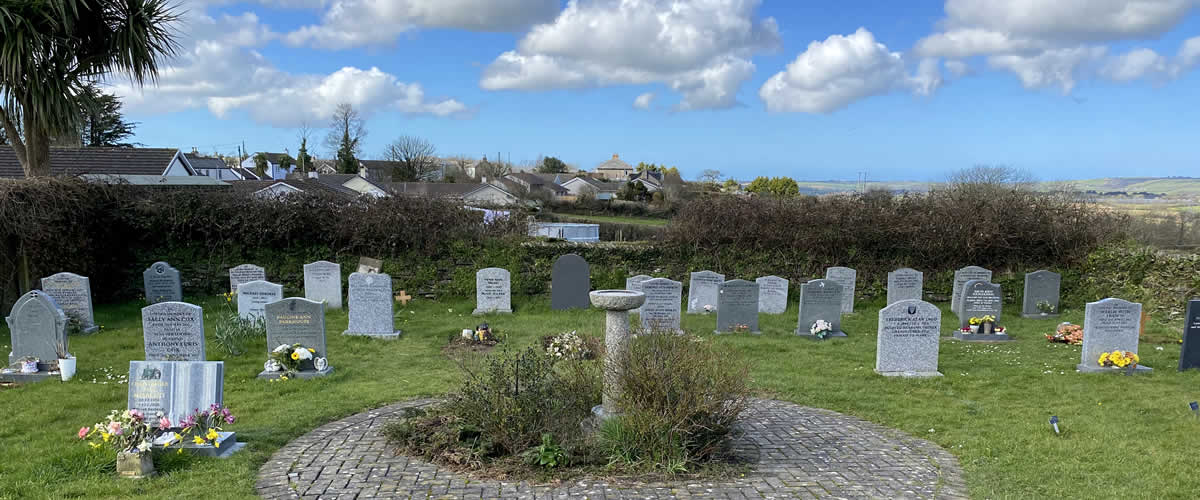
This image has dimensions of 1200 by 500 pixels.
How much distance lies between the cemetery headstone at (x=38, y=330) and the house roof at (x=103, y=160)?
11069mm

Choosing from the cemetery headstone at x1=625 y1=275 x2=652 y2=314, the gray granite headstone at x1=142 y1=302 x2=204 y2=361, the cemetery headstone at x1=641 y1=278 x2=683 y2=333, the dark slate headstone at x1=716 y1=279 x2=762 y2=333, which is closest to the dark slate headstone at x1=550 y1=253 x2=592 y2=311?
the cemetery headstone at x1=625 y1=275 x2=652 y2=314

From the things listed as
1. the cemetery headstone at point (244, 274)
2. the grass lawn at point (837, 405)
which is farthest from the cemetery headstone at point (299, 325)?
the cemetery headstone at point (244, 274)

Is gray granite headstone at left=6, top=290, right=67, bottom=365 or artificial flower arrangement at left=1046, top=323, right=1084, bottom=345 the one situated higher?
gray granite headstone at left=6, top=290, right=67, bottom=365

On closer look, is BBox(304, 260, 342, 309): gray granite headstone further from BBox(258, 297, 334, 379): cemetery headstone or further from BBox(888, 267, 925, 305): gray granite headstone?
Answer: BBox(888, 267, 925, 305): gray granite headstone

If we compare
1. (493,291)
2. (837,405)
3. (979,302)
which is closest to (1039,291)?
(979,302)

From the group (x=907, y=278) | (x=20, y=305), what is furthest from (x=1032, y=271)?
(x=20, y=305)

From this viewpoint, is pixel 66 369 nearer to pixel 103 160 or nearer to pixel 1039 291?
pixel 103 160

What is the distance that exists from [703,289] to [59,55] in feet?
40.2

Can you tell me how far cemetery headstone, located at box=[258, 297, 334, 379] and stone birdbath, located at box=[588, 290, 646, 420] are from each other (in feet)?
13.9

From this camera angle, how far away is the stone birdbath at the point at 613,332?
19.2ft

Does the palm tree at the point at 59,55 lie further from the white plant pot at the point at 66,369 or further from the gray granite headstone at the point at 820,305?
the gray granite headstone at the point at 820,305

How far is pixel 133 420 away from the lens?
5215 millimetres

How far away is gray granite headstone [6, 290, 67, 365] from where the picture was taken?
8375 millimetres

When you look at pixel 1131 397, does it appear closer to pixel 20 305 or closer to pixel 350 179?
pixel 20 305
